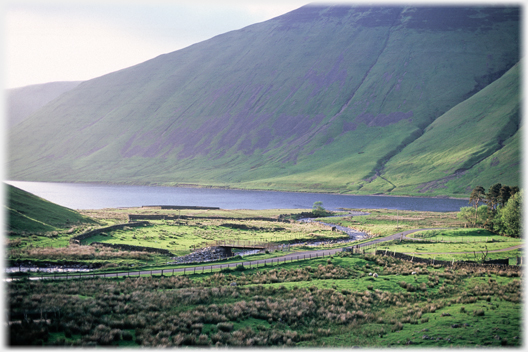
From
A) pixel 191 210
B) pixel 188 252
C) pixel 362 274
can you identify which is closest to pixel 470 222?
pixel 362 274

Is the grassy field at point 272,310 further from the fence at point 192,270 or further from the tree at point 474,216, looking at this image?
the tree at point 474,216

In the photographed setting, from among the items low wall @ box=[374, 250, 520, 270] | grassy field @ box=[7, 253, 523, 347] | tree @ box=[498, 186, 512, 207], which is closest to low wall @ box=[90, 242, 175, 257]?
grassy field @ box=[7, 253, 523, 347]

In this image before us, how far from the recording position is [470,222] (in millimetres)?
96000

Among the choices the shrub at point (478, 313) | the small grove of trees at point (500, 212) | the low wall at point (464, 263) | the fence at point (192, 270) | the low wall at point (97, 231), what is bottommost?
the shrub at point (478, 313)

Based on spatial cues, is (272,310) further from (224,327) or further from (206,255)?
(206,255)

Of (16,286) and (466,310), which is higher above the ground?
(16,286)

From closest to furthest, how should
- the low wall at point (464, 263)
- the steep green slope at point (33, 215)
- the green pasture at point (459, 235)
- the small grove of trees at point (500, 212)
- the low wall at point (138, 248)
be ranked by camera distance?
the low wall at point (464, 263) → the low wall at point (138, 248) → the steep green slope at point (33, 215) → the green pasture at point (459, 235) → the small grove of trees at point (500, 212)

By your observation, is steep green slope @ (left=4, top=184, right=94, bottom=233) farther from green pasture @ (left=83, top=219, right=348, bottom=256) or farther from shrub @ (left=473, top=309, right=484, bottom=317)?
shrub @ (left=473, top=309, right=484, bottom=317)

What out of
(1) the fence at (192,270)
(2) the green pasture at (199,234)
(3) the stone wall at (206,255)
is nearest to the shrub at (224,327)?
(1) the fence at (192,270)

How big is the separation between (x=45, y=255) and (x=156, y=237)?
2349 centimetres

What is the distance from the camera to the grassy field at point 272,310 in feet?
81.6

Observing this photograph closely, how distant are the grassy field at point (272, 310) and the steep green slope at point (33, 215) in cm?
3510

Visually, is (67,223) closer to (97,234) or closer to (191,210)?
(97,234)

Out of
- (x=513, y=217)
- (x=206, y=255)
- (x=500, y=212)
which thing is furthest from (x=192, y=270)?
(x=500, y=212)
